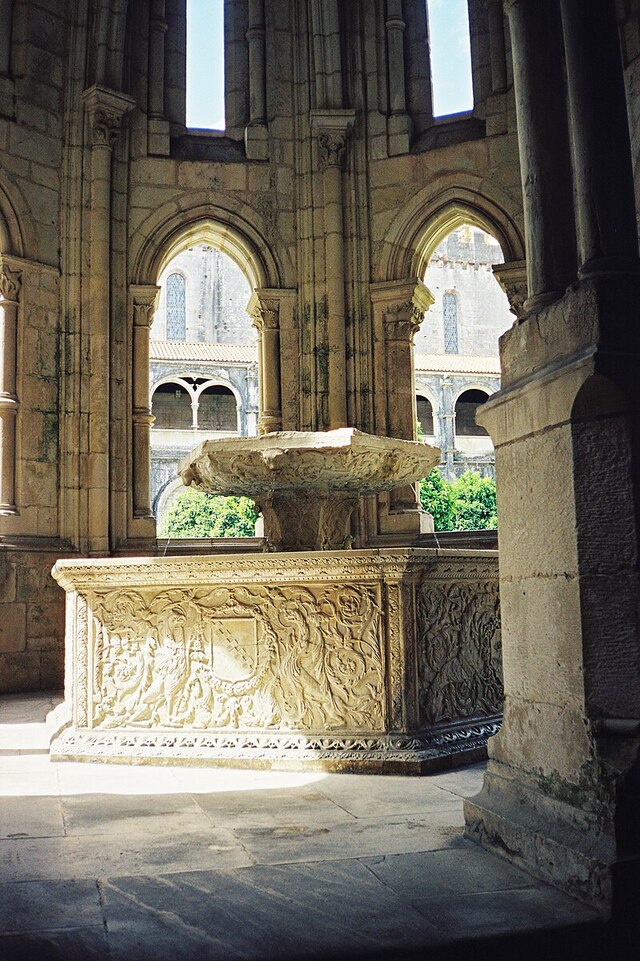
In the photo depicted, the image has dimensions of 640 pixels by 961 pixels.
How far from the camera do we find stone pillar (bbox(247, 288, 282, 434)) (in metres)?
10.2

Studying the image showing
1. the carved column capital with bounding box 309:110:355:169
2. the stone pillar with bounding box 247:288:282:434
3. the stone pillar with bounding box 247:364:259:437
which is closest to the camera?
the stone pillar with bounding box 247:288:282:434

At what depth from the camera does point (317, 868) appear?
2939mm

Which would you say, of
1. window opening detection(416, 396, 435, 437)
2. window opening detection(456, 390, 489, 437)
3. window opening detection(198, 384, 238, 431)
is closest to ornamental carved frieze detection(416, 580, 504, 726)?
window opening detection(198, 384, 238, 431)

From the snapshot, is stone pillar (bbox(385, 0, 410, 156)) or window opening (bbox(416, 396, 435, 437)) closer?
stone pillar (bbox(385, 0, 410, 156))

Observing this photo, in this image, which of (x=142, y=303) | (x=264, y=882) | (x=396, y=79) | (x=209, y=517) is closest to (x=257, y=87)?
(x=396, y=79)

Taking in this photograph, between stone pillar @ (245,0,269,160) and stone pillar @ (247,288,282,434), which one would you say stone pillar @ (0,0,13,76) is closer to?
stone pillar @ (245,0,269,160)

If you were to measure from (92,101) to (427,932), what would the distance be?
9.44 meters

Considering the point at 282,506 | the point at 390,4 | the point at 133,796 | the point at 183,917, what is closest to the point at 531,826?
the point at 183,917

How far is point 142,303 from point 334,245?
2.12m

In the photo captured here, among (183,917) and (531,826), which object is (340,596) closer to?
(531,826)

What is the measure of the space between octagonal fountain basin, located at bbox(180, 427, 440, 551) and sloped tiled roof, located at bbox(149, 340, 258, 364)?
28.4 metres

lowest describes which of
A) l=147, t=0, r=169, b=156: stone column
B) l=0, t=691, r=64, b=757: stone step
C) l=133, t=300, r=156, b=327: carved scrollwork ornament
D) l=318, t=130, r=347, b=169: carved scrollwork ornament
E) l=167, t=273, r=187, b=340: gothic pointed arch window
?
l=0, t=691, r=64, b=757: stone step

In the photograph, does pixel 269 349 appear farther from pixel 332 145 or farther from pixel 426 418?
pixel 426 418

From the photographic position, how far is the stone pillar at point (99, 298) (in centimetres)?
948
